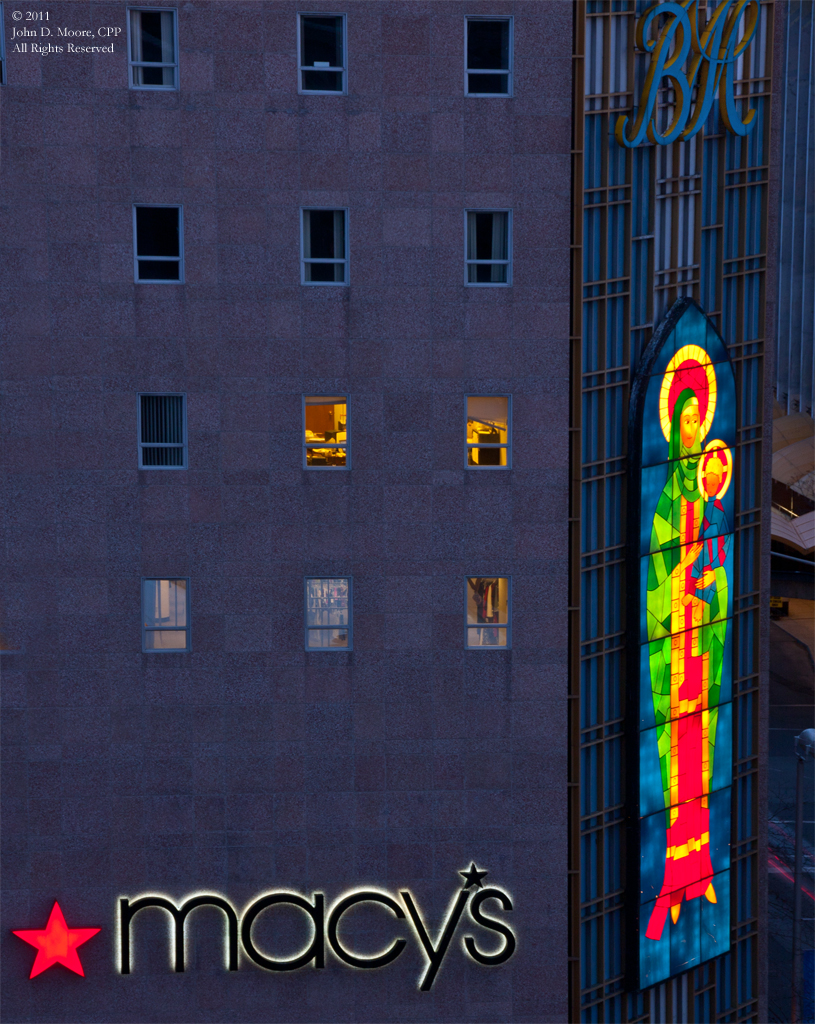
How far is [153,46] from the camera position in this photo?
2473 centimetres

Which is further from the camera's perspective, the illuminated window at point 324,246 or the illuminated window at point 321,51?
the illuminated window at point 324,246

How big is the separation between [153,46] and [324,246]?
230 inches

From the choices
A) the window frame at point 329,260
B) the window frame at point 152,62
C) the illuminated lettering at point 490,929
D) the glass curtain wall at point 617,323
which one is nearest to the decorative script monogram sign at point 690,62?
the glass curtain wall at point 617,323

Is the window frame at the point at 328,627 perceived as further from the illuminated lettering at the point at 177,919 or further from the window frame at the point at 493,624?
the illuminated lettering at the point at 177,919

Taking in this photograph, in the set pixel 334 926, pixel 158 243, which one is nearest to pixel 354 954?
pixel 334 926

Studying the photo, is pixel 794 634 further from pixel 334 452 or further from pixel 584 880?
pixel 334 452

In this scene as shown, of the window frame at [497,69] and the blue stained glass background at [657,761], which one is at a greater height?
the window frame at [497,69]

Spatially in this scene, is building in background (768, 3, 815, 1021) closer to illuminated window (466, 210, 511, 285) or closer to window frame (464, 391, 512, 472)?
window frame (464, 391, 512, 472)

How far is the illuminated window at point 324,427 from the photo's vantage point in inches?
1008

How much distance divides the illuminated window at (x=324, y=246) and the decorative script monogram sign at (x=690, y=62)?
691 cm

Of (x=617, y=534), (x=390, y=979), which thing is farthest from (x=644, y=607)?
(x=390, y=979)

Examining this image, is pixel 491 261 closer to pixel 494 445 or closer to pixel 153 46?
pixel 494 445

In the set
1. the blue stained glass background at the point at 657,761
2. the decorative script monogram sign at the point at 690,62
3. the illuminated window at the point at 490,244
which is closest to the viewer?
the decorative script monogram sign at the point at 690,62

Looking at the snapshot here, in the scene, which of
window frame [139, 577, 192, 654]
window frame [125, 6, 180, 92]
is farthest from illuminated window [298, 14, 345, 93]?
window frame [139, 577, 192, 654]
